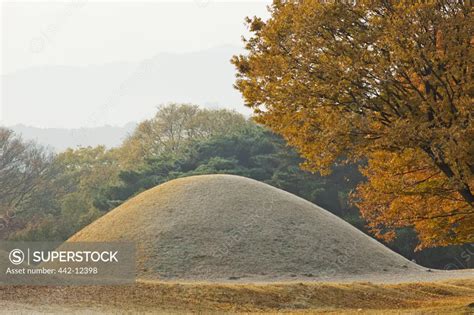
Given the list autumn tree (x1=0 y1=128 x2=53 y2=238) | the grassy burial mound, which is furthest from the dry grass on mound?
autumn tree (x1=0 y1=128 x2=53 y2=238)

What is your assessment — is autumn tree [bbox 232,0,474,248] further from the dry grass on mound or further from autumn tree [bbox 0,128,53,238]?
autumn tree [bbox 0,128,53,238]

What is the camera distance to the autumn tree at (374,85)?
45.7 feet

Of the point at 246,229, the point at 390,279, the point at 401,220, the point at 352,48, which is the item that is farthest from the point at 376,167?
the point at 246,229

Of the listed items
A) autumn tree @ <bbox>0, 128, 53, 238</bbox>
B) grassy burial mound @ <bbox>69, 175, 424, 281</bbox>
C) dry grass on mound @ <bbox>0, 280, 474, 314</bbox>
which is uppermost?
autumn tree @ <bbox>0, 128, 53, 238</bbox>

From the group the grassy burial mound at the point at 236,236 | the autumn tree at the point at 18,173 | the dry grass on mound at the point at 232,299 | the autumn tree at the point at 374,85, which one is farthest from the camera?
the autumn tree at the point at 18,173

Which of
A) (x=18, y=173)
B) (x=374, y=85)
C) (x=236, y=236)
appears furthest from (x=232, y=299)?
(x=18, y=173)

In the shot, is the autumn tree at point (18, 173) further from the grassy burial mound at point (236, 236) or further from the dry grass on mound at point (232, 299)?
the dry grass on mound at point (232, 299)

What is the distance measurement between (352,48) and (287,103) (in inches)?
84.5

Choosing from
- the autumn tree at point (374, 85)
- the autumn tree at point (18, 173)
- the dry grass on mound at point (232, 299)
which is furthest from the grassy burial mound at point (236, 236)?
the autumn tree at point (18, 173)

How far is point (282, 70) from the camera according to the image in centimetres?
1540

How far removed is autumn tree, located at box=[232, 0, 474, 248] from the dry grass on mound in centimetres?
506

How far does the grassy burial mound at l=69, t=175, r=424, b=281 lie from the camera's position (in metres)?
28.8

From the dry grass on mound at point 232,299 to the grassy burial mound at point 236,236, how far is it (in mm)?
5825

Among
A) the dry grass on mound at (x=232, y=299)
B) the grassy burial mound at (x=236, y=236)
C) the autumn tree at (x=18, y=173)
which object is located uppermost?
the autumn tree at (x=18, y=173)
